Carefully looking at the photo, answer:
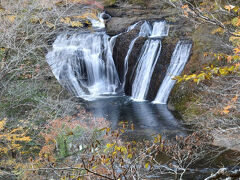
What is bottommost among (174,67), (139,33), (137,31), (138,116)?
(138,116)

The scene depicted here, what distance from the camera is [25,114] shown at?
26.7 ft

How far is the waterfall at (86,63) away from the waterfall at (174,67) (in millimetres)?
3736

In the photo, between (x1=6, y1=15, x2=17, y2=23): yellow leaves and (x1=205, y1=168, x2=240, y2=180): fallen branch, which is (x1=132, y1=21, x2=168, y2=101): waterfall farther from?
(x1=205, y1=168, x2=240, y2=180): fallen branch

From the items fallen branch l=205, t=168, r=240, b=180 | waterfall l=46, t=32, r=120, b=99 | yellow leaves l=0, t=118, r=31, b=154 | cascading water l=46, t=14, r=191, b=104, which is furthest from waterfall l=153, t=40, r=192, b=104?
fallen branch l=205, t=168, r=240, b=180

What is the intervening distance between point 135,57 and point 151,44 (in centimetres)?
125

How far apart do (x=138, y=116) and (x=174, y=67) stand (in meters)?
3.92

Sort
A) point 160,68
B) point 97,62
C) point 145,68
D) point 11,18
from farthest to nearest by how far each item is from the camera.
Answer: point 97,62
point 145,68
point 160,68
point 11,18

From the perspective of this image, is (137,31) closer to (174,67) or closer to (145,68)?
(145,68)

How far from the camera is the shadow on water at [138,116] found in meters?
10.8

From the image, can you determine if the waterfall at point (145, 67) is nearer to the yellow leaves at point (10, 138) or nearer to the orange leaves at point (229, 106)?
the yellow leaves at point (10, 138)

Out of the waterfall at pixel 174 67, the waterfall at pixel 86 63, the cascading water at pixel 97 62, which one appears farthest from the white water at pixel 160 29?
the waterfall at pixel 86 63

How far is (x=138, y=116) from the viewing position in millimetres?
13047

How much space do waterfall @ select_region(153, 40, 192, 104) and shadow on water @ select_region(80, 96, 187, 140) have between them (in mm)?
718

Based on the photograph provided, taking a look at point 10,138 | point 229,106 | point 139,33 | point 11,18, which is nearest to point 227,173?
point 229,106
